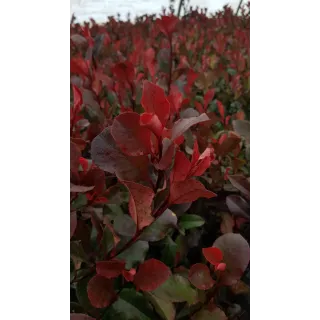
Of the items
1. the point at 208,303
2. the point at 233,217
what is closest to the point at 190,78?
the point at 233,217

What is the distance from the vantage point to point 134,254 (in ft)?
1.85

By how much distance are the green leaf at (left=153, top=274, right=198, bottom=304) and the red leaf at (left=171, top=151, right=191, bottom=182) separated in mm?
165

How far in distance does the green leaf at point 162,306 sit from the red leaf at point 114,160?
0.57ft

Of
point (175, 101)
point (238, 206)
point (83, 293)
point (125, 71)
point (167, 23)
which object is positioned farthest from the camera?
point (167, 23)

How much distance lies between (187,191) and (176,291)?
0.54 feet

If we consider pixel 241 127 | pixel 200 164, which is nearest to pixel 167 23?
pixel 241 127

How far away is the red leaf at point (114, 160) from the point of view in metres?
0.49

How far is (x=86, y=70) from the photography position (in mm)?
1057

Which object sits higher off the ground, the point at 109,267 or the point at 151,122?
the point at 151,122

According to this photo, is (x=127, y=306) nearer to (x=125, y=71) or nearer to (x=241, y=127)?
(x=241, y=127)

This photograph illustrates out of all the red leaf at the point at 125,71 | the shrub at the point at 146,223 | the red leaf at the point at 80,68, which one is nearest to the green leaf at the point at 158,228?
the shrub at the point at 146,223

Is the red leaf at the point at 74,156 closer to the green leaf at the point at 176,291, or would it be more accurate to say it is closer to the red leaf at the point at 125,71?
the green leaf at the point at 176,291

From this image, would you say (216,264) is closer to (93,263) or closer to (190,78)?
(93,263)
